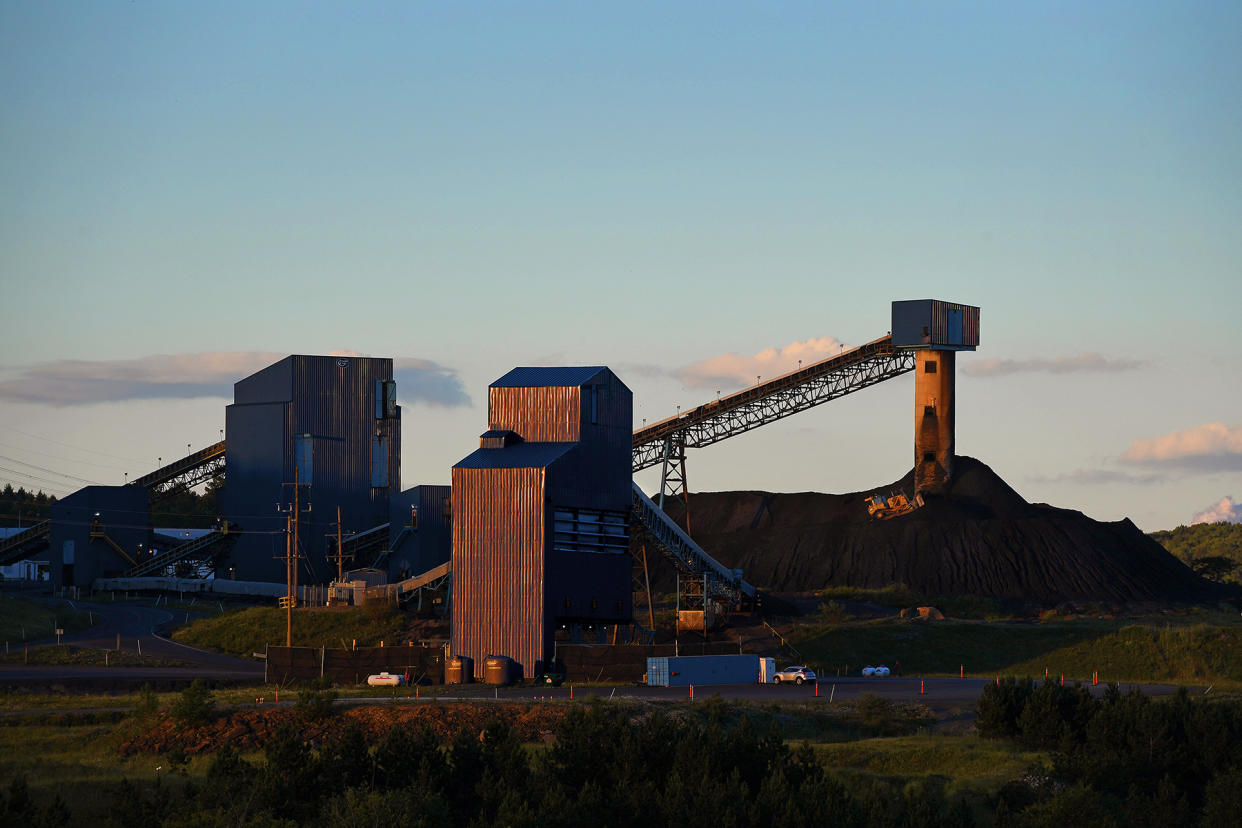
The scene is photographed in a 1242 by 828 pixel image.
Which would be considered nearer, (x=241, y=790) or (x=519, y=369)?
(x=241, y=790)

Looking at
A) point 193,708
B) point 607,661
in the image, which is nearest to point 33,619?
point 607,661

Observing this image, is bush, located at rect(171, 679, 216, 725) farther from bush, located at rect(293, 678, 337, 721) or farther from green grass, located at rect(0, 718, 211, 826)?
bush, located at rect(293, 678, 337, 721)

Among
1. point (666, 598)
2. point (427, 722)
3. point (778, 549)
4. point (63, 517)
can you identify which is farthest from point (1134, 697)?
point (63, 517)

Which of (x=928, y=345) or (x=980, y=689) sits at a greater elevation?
(x=928, y=345)

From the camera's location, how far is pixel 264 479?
109 m

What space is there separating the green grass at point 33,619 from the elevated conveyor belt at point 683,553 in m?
34.5

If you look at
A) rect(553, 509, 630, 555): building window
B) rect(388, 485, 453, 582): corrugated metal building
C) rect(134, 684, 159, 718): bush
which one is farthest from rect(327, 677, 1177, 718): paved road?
rect(388, 485, 453, 582): corrugated metal building

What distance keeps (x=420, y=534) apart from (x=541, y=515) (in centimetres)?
3423

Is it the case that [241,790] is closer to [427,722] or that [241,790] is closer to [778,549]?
[427,722]

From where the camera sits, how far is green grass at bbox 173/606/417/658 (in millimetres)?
84438

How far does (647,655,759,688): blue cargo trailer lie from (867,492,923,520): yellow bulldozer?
46755 millimetres

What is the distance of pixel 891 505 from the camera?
115 metres

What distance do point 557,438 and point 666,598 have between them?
33.7m

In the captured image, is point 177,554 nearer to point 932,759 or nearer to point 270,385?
point 270,385
